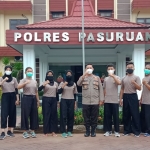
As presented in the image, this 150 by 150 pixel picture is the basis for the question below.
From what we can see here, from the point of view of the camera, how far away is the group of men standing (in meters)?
7.57

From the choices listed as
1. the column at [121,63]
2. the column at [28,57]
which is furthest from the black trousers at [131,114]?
the column at [121,63]

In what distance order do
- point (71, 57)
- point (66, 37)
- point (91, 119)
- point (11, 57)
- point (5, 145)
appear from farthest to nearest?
1. point (11, 57)
2. point (71, 57)
3. point (66, 37)
4. point (91, 119)
5. point (5, 145)

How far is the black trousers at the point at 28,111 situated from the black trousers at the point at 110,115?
1768 millimetres

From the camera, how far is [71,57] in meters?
16.3

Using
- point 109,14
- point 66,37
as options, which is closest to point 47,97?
point 66,37

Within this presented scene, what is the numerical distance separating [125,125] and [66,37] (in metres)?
4.15

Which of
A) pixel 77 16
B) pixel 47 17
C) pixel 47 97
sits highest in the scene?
pixel 47 17

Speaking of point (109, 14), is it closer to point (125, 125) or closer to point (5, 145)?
point (125, 125)

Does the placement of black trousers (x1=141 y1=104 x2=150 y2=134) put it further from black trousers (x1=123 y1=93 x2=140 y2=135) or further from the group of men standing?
black trousers (x1=123 y1=93 x2=140 y2=135)

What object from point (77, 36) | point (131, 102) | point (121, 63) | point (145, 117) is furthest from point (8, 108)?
point (121, 63)

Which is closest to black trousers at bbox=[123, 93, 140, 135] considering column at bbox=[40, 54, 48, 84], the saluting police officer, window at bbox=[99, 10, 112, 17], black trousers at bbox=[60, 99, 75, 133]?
the saluting police officer

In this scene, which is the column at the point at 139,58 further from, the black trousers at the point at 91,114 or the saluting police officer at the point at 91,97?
the black trousers at the point at 91,114

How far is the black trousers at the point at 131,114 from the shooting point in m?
7.71

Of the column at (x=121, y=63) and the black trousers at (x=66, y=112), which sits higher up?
the column at (x=121, y=63)
